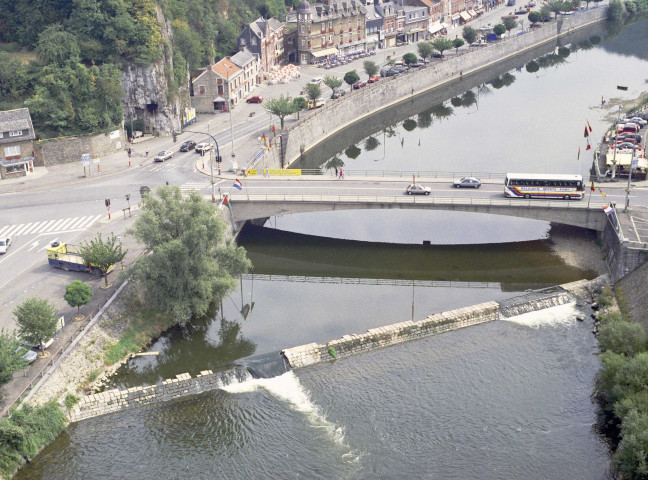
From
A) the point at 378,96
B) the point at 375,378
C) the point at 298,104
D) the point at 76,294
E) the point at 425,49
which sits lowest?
the point at 378,96

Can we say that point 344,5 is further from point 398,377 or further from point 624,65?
point 398,377

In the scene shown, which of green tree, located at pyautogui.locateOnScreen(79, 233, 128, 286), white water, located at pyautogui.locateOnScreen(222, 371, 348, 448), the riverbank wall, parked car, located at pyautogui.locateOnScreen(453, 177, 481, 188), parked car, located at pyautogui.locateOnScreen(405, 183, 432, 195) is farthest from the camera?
the riverbank wall

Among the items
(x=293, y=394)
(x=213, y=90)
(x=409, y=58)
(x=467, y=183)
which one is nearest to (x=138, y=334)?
(x=293, y=394)

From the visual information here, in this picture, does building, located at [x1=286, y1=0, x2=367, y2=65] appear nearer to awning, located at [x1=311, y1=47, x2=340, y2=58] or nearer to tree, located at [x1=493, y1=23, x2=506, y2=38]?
awning, located at [x1=311, y1=47, x2=340, y2=58]

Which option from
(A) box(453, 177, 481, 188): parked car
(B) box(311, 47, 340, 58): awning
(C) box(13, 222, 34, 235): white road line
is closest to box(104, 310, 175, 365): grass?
(C) box(13, 222, 34, 235): white road line

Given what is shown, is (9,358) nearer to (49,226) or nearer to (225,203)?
(49,226)

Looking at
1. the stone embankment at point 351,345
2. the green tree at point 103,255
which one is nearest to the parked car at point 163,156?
the green tree at point 103,255

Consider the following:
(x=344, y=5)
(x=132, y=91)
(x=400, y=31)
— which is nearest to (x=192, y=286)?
(x=132, y=91)
